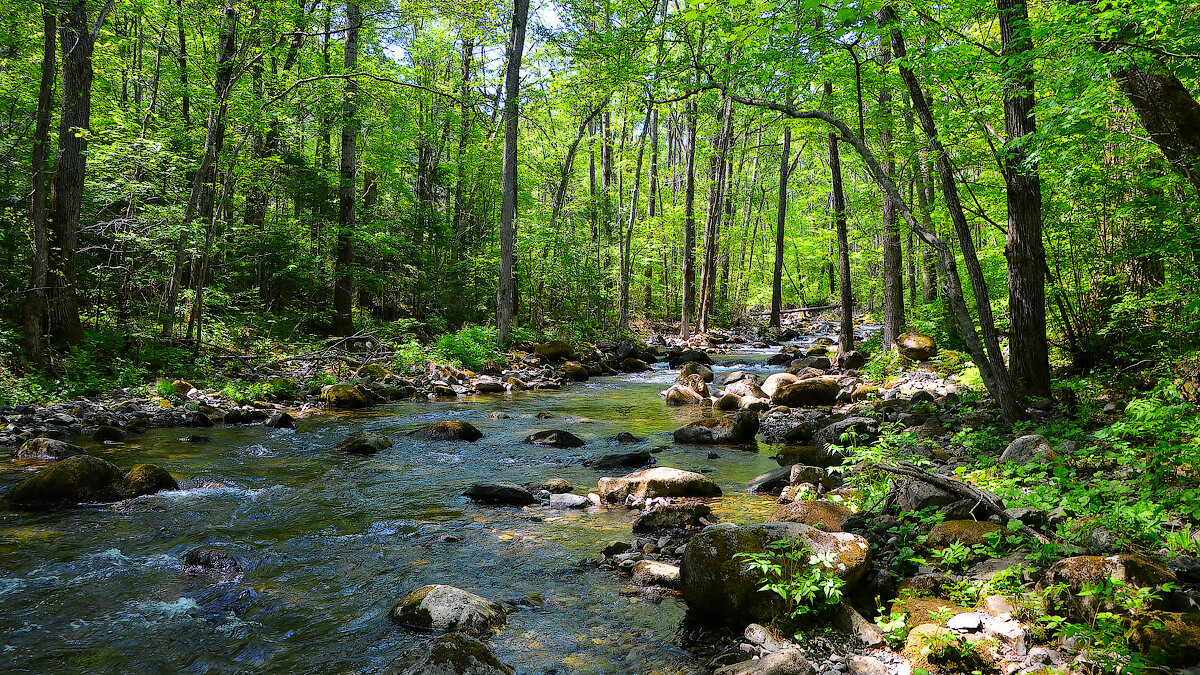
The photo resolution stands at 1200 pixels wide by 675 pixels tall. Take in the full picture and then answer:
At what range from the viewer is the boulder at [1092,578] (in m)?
3.46

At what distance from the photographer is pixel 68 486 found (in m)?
6.37

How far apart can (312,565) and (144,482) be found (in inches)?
117

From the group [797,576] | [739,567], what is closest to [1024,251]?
[797,576]

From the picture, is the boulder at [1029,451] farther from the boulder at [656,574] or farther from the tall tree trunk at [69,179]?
the tall tree trunk at [69,179]

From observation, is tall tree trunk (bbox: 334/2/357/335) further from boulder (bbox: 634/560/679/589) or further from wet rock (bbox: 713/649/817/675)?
wet rock (bbox: 713/649/817/675)

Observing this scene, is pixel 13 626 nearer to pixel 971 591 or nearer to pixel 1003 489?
pixel 971 591

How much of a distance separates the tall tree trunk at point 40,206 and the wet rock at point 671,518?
34.3 feet

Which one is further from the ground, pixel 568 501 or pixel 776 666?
pixel 776 666

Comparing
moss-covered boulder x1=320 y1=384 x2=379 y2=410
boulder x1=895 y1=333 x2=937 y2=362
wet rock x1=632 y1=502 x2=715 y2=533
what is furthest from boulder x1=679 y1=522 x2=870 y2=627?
boulder x1=895 y1=333 x2=937 y2=362

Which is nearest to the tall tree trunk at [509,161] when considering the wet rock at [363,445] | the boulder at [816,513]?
the wet rock at [363,445]

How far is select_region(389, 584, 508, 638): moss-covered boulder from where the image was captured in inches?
165

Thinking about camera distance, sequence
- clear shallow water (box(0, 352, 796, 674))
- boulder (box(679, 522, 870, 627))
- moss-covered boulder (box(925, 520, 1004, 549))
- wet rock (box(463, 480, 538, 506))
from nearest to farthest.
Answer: clear shallow water (box(0, 352, 796, 674)) < boulder (box(679, 522, 870, 627)) < moss-covered boulder (box(925, 520, 1004, 549)) < wet rock (box(463, 480, 538, 506))

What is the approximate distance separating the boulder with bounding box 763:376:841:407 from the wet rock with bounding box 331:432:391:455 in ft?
24.4

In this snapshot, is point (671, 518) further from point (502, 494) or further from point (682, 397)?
point (682, 397)
